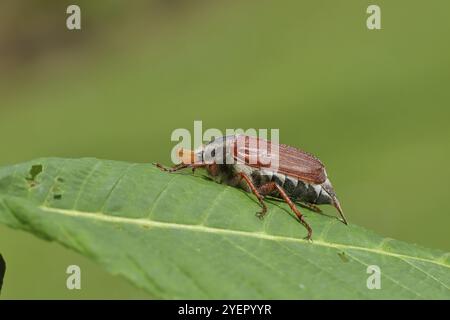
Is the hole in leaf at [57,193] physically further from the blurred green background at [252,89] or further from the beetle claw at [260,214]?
the blurred green background at [252,89]

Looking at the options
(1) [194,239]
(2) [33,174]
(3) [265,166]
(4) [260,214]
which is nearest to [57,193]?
(2) [33,174]

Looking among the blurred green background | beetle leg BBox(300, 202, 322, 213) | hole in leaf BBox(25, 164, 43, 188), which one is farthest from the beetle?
the blurred green background

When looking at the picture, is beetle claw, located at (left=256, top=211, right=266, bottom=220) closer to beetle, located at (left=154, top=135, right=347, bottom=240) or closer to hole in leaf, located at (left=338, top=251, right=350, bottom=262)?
hole in leaf, located at (left=338, top=251, right=350, bottom=262)

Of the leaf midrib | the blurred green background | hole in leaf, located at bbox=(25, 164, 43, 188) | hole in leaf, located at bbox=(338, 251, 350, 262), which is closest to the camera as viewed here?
the leaf midrib

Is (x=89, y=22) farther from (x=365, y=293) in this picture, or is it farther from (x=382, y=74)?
(x=365, y=293)

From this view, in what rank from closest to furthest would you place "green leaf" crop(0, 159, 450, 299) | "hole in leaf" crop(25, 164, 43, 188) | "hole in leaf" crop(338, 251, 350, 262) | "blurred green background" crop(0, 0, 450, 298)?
"green leaf" crop(0, 159, 450, 299)
"hole in leaf" crop(25, 164, 43, 188)
"hole in leaf" crop(338, 251, 350, 262)
"blurred green background" crop(0, 0, 450, 298)

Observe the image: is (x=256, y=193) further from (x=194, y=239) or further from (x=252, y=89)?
(x=252, y=89)

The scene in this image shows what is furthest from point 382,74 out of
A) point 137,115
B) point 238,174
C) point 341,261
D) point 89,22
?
point 341,261

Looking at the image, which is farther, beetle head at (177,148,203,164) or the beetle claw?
beetle head at (177,148,203,164)
